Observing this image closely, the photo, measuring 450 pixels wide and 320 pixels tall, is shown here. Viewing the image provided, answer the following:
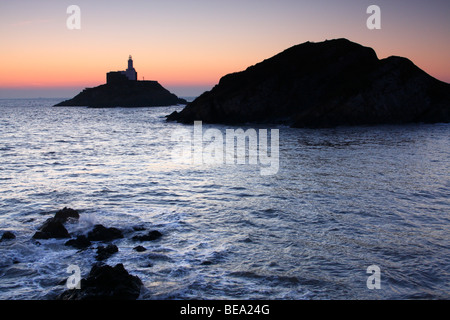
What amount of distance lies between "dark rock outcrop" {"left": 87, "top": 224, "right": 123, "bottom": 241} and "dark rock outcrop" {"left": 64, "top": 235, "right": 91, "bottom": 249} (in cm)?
32

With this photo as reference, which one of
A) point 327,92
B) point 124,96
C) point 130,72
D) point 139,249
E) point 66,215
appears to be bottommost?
point 139,249

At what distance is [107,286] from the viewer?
7.39 meters

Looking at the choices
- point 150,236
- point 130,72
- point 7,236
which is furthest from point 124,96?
point 150,236

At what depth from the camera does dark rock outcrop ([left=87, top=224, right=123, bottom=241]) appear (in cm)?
1068

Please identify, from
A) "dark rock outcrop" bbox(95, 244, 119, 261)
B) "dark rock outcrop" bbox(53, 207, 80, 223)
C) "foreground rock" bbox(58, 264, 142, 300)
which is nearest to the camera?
"foreground rock" bbox(58, 264, 142, 300)

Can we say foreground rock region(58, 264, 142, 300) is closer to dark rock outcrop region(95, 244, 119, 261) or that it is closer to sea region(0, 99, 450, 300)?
sea region(0, 99, 450, 300)

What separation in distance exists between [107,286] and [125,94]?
574ft

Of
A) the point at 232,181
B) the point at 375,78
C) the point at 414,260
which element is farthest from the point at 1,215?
the point at 375,78

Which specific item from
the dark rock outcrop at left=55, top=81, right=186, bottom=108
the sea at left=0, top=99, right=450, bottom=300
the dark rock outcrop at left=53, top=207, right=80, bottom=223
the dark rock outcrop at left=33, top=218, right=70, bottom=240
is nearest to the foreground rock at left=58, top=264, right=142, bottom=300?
the sea at left=0, top=99, right=450, bottom=300

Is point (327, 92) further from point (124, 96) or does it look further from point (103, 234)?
point (124, 96)

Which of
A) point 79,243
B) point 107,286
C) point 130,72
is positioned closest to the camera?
point 107,286

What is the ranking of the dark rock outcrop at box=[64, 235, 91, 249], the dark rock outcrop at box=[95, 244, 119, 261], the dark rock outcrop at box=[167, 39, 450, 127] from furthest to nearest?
the dark rock outcrop at box=[167, 39, 450, 127] → the dark rock outcrop at box=[64, 235, 91, 249] → the dark rock outcrop at box=[95, 244, 119, 261]

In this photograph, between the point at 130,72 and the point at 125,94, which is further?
the point at 130,72
